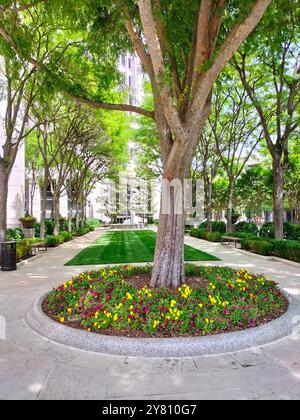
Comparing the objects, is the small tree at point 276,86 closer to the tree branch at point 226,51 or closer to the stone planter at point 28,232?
the tree branch at point 226,51

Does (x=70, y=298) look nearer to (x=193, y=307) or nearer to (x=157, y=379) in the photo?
(x=193, y=307)

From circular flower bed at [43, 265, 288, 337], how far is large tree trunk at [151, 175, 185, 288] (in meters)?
0.44

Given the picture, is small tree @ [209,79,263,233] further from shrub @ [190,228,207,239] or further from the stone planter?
the stone planter

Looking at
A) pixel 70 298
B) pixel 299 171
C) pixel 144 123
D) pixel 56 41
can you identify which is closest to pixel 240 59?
pixel 56 41

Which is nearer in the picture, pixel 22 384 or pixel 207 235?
pixel 22 384

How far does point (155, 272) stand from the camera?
636 cm

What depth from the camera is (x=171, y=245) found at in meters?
6.32

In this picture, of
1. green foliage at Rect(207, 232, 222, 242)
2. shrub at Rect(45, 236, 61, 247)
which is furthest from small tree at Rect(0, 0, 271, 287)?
green foliage at Rect(207, 232, 222, 242)

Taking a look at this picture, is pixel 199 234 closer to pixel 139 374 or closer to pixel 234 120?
pixel 234 120

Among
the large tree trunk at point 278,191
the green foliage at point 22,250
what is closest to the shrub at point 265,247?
the large tree trunk at point 278,191

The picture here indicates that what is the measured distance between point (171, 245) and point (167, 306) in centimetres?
160

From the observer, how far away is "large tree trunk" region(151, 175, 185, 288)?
20.6 feet

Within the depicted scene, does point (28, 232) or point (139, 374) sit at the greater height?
point (28, 232)

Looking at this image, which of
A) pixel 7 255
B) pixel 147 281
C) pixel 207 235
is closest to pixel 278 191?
pixel 147 281
